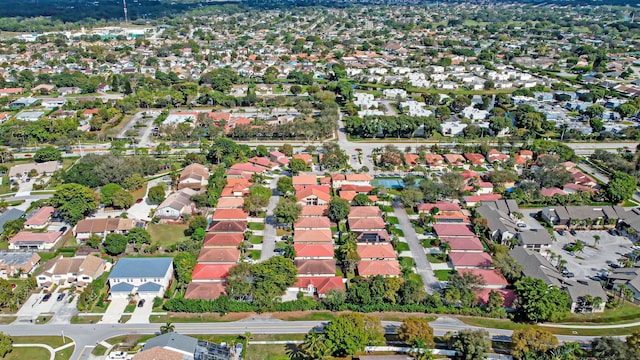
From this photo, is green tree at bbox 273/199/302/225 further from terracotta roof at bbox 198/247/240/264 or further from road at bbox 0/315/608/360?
road at bbox 0/315/608/360

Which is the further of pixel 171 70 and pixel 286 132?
pixel 171 70

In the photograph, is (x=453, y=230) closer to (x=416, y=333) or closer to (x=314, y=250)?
(x=314, y=250)

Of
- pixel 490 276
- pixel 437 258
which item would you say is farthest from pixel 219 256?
pixel 490 276

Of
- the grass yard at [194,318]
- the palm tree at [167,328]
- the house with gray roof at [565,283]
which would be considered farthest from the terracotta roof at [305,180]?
the palm tree at [167,328]

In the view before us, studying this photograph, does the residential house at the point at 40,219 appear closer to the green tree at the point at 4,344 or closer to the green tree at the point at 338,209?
the green tree at the point at 4,344

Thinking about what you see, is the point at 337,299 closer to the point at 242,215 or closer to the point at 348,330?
the point at 348,330

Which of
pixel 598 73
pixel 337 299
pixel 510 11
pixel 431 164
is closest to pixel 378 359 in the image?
pixel 337 299

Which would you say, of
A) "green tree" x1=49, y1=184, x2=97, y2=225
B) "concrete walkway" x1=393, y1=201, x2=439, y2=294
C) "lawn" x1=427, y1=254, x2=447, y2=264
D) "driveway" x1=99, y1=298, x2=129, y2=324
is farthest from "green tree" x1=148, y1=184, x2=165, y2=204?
"lawn" x1=427, y1=254, x2=447, y2=264

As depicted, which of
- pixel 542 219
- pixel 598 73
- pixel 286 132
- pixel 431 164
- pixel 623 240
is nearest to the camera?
pixel 623 240
